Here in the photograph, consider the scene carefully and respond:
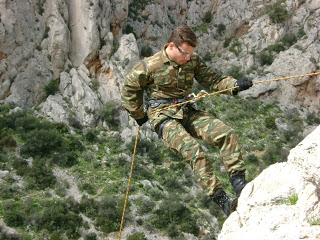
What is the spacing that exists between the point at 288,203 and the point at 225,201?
1105 mm

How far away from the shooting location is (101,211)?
46.3 feet

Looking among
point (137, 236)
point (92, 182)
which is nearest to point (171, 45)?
point (137, 236)

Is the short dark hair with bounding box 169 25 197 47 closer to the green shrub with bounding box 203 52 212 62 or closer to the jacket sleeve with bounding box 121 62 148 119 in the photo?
the jacket sleeve with bounding box 121 62 148 119

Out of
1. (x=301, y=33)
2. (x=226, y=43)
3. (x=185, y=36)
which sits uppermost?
(x=185, y=36)

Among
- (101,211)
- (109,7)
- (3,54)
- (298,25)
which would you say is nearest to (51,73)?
(3,54)

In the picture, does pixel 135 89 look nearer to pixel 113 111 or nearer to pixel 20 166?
pixel 20 166

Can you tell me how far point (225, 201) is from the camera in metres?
3.94

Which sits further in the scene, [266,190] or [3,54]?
[3,54]

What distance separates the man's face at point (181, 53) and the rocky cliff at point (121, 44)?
1561 cm

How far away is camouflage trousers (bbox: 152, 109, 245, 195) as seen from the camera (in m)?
4.09

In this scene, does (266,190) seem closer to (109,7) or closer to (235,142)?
(235,142)

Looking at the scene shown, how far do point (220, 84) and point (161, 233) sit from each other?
1096 centimetres

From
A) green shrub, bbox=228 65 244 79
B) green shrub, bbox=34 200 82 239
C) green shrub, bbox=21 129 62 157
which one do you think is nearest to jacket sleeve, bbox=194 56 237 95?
green shrub, bbox=34 200 82 239

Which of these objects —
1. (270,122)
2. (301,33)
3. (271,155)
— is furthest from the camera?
(301,33)
